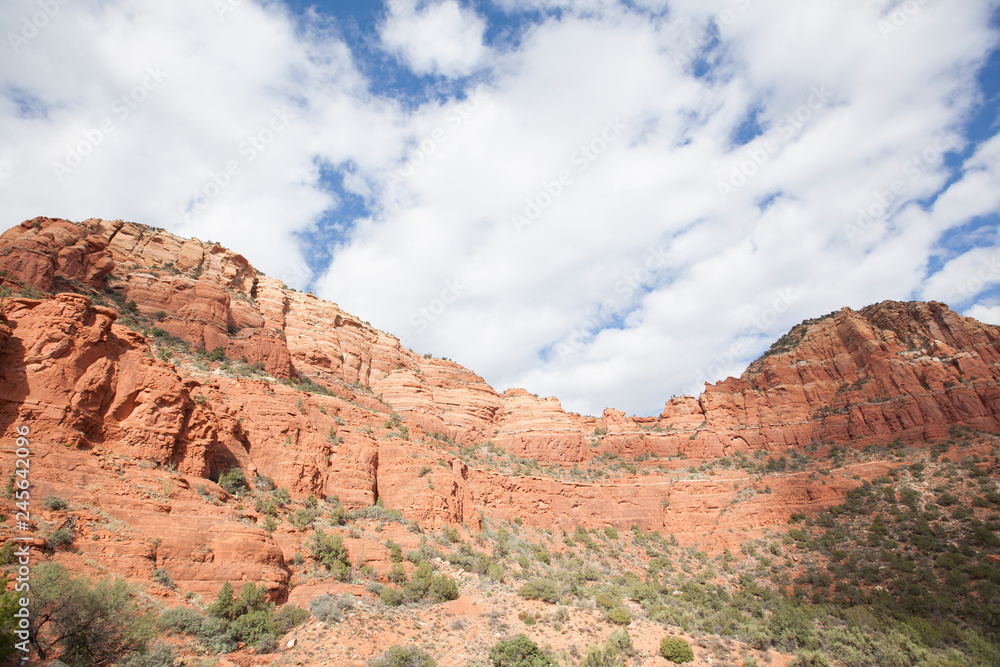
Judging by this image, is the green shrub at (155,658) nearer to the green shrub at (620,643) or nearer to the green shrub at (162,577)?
the green shrub at (162,577)

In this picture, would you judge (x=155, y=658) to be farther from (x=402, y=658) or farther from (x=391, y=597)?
(x=391, y=597)

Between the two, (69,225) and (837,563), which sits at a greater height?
(69,225)

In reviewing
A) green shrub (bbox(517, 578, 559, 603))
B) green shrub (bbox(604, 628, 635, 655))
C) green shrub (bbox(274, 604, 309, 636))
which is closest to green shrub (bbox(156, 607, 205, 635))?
green shrub (bbox(274, 604, 309, 636))

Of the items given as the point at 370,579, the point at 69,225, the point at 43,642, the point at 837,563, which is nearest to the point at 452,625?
the point at 370,579

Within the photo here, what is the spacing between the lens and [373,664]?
13.0 metres

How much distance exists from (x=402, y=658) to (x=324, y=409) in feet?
60.1

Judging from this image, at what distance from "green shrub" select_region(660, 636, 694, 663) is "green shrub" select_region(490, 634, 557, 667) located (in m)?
5.70

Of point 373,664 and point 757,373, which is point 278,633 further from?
point 757,373

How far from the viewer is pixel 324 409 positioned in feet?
95.5

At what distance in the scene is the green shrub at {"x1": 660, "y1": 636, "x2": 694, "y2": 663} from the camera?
17984 millimetres

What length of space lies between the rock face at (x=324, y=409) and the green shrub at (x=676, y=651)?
13160 millimetres

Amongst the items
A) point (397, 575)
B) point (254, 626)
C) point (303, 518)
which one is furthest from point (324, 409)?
point (254, 626)

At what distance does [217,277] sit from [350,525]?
29.0 metres

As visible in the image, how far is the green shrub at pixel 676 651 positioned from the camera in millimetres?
17984
